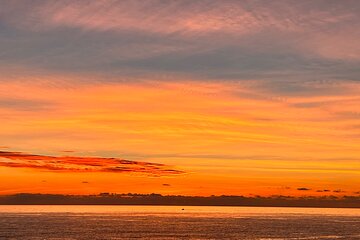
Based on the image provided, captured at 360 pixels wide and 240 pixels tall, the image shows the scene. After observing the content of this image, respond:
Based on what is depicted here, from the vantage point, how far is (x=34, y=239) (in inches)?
7736

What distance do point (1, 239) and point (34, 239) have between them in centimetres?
1166

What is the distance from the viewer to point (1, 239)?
195m
